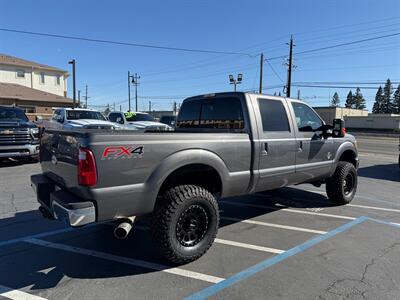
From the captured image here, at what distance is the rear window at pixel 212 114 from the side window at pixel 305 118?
46.8 inches

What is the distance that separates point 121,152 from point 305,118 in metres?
3.49

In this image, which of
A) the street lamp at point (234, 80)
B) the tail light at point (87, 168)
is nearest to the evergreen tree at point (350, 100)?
the street lamp at point (234, 80)

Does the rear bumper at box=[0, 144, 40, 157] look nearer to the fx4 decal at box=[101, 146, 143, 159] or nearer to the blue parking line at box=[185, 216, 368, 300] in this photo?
the fx4 decal at box=[101, 146, 143, 159]

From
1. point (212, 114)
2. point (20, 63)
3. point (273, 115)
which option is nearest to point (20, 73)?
point (20, 63)

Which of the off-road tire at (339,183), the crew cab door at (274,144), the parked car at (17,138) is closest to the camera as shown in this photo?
the crew cab door at (274,144)

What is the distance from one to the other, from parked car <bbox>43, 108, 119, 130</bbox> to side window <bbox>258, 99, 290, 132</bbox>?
A: 371 inches

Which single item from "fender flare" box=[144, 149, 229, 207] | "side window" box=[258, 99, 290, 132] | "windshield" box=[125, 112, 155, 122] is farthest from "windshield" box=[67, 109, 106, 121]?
"fender flare" box=[144, 149, 229, 207]

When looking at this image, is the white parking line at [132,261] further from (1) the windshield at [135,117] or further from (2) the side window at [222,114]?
(1) the windshield at [135,117]

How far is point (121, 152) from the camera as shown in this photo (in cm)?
315

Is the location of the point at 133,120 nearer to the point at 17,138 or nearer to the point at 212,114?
the point at 17,138

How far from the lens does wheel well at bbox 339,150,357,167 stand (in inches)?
252

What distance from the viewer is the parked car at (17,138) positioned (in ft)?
32.6

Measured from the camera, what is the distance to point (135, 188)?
327cm

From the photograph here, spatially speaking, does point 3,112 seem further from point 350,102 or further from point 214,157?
point 350,102
